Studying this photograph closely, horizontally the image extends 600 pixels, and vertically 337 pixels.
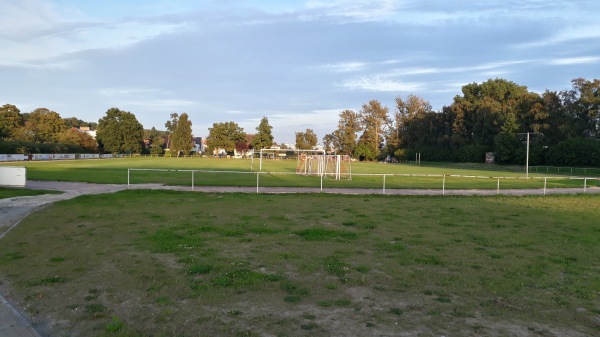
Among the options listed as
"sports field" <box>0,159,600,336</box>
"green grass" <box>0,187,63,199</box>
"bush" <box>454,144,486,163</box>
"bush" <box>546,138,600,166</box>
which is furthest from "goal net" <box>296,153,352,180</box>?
"bush" <box>454,144,486,163</box>

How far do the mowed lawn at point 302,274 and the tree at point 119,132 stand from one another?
106627 millimetres

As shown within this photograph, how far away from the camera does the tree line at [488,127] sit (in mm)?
79312

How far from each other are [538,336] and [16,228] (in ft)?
41.4

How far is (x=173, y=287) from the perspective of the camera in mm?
6805

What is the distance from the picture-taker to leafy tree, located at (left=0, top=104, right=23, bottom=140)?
88.0 metres

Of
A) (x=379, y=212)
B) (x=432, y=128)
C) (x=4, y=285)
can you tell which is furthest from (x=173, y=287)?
(x=432, y=128)

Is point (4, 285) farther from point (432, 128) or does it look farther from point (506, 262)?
point (432, 128)

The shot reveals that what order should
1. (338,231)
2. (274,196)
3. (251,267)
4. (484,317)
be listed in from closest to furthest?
(484,317) → (251,267) → (338,231) → (274,196)

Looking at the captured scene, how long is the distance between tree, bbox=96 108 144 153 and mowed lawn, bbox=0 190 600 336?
10663 centimetres

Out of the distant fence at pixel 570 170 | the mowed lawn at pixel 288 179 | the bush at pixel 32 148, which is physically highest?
the bush at pixel 32 148

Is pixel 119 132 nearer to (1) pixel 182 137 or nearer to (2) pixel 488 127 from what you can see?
(1) pixel 182 137

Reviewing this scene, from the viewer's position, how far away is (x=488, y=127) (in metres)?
95.8

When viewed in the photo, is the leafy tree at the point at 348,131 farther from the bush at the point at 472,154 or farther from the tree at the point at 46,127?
the tree at the point at 46,127

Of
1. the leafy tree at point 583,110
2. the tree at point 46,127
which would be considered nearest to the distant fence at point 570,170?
the leafy tree at point 583,110
